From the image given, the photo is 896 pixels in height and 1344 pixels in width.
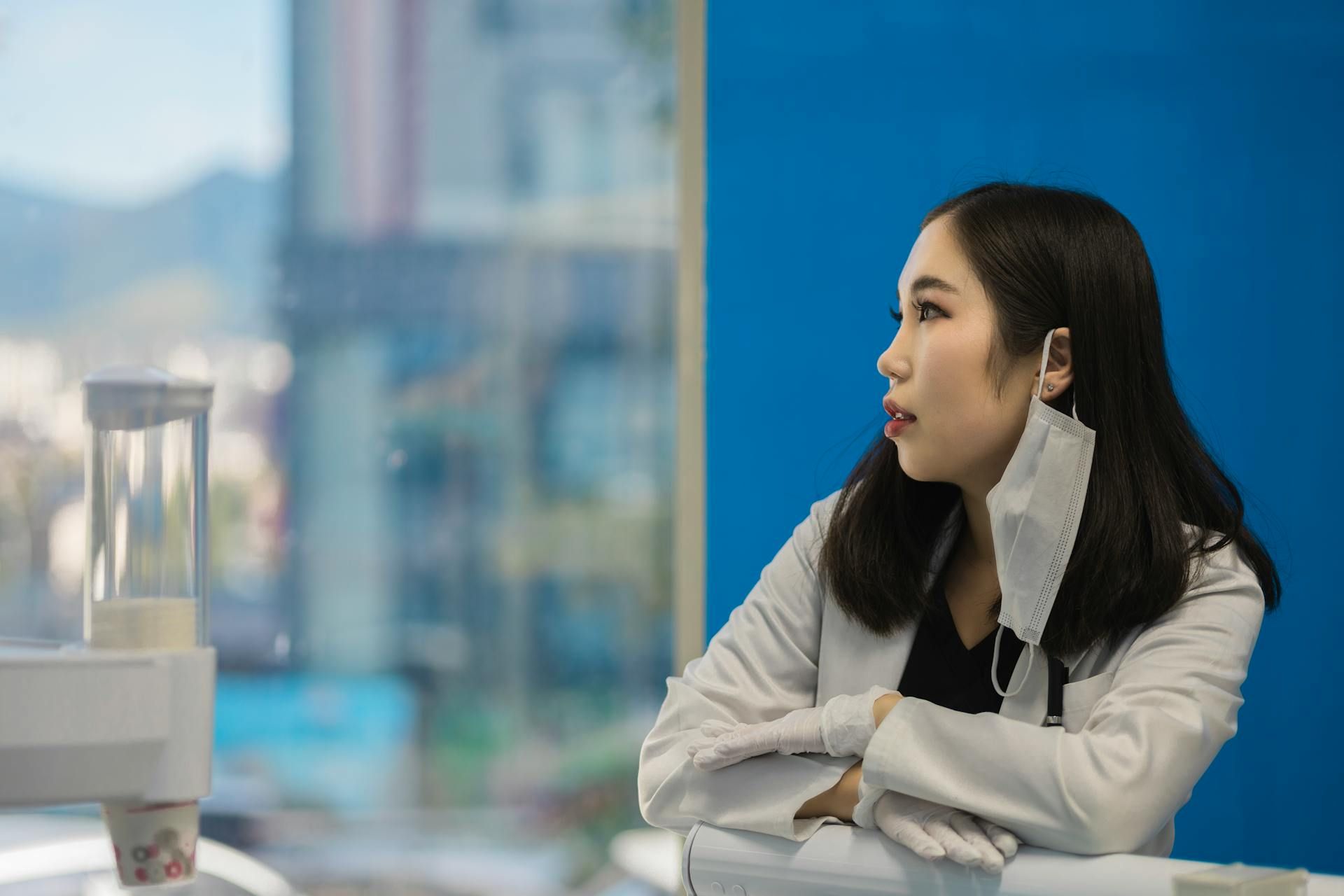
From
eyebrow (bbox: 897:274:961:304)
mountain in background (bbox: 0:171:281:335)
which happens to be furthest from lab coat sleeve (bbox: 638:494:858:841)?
mountain in background (bbox: 0:171:281:335)

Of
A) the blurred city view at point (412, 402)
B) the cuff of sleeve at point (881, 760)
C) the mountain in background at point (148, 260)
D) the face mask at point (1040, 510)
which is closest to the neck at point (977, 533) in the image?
the face mask at point (1040, 510)

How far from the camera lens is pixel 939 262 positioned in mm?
1607

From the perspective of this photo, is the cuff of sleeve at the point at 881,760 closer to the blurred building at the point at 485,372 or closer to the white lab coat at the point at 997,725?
the white lab coat at the point at 997,725

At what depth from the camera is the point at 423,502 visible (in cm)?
281

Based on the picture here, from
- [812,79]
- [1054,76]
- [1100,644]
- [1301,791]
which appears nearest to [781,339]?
[812,79]

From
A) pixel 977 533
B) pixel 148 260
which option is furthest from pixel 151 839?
pixel 148 260

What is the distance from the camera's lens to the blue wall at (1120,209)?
2072mm

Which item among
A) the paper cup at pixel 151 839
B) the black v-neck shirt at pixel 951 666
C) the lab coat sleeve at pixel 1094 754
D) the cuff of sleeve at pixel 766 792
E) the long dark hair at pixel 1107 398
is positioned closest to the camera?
the paper cup at pixel 151 839

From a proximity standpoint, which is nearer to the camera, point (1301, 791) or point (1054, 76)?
point (1301, 791)

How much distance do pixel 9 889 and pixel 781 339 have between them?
7.28ft

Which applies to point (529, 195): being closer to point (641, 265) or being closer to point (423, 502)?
point (641, 265)

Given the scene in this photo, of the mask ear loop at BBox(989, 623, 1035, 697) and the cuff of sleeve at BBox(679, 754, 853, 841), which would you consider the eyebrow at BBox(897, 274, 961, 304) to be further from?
the cuff of sleeve at BBox(679, 754, 853, 841)

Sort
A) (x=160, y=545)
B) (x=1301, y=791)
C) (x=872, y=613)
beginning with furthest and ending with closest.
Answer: (x=1301, y=791), (x=872, y=613), (x=160, y=545)

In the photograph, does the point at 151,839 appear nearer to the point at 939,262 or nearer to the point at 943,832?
the point at 943,832
